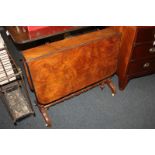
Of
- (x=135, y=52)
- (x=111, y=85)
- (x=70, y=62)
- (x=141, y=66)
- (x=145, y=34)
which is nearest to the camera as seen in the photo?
(x=70, y=62)

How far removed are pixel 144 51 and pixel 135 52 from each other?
0.10 m

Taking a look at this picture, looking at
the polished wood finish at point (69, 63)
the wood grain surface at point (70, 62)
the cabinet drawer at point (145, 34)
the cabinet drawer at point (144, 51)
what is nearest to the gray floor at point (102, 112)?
the polished wood finish at point (69, 63)

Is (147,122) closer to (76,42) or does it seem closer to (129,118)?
(129,118)

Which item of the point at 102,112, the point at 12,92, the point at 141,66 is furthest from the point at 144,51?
the point at 12,92

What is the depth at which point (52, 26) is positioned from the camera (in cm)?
135

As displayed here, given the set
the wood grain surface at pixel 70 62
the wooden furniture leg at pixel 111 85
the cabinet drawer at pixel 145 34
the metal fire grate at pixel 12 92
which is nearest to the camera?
the wood grain surface at pixel 70 62

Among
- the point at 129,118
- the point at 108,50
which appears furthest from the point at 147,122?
the point at 108,50

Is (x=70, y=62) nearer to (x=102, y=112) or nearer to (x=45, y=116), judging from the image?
(x=45, y=116)

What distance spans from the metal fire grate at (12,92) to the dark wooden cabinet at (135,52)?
3.30 ft

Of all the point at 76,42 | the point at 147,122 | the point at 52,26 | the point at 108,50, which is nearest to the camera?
the point at 52,26

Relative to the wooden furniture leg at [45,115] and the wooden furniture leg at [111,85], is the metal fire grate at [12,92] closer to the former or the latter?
the wooden furniture leg at [45,115]

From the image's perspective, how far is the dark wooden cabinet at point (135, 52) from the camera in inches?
64.4

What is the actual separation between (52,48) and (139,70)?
1.02 metres

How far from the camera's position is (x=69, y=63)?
5.05ft
